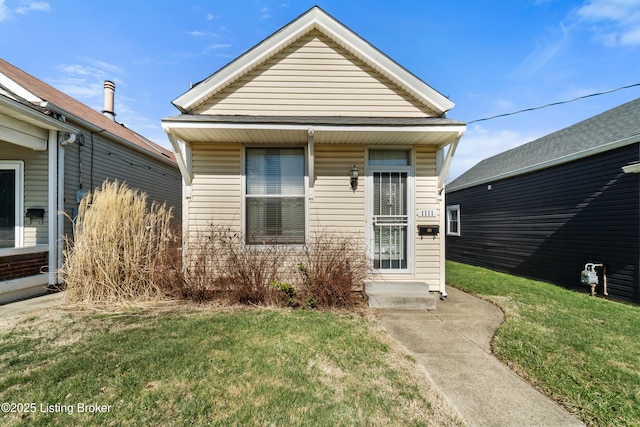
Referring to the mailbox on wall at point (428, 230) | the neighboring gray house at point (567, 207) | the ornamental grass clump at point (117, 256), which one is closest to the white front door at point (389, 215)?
the mailbox on wall at point (428, 230)

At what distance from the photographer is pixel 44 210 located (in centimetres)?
592

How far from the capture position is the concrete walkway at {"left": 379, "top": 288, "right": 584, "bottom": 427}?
214cm

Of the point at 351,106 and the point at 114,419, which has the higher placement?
the point at 351,106

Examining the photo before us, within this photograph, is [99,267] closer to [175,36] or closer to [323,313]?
[323,313]

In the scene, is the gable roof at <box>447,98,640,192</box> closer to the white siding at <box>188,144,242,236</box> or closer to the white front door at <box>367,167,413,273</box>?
the white front door at <box>367,167,413,273</box>

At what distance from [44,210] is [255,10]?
7.34 m

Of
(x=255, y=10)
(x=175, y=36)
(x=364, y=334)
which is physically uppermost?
(x=255, y=10)

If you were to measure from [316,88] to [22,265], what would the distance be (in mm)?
6652

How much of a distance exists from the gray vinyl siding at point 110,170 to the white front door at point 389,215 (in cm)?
407

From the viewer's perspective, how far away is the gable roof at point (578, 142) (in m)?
6.66

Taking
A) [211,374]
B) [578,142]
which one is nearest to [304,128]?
[211,374]

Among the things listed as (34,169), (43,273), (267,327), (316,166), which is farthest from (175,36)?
(267,327)

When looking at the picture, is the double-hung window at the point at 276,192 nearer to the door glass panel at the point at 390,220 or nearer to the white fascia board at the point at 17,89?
the door glass panel at the point at 390,220

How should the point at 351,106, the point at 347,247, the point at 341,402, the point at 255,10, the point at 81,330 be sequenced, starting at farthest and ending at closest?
the point at 255,10 < the point at 351,106 < the point at 347,247 < the point at 81,330 < the point at 341,402
